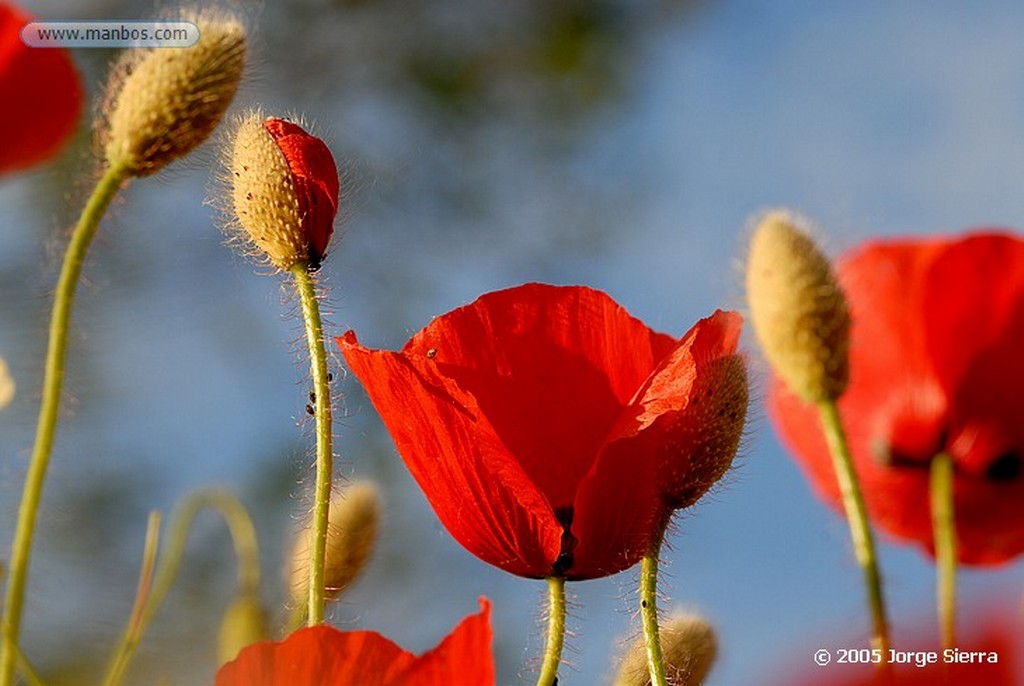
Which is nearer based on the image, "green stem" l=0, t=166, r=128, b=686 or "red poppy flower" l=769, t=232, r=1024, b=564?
"green stem" l=0, t=166, r=128, b=686

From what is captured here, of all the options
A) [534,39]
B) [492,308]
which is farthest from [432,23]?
[492,308]

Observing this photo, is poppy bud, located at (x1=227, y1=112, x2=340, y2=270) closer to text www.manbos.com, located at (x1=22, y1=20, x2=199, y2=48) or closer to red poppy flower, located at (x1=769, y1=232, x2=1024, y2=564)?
text www.manbos.com, located at (x1=22, y1=20, x2=199, y2=48)

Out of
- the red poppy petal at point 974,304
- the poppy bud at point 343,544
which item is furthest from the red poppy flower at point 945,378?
the poppy bud at point 343,544

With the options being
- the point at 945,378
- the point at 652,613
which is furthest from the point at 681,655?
the point at 945,378

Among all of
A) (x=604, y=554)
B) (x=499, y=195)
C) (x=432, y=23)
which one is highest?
(x=432, y=23)

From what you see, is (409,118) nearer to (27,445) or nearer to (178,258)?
(178,258)

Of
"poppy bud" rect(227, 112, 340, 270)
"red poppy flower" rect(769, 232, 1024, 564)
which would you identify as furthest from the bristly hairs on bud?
"red poppy flower" rect(769, 232, 1024, 564)

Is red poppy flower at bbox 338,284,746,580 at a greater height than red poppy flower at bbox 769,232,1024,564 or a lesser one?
lesser

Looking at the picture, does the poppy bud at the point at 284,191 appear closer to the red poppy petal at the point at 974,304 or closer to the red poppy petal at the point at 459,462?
the red poppy petal at the point at 459,462
